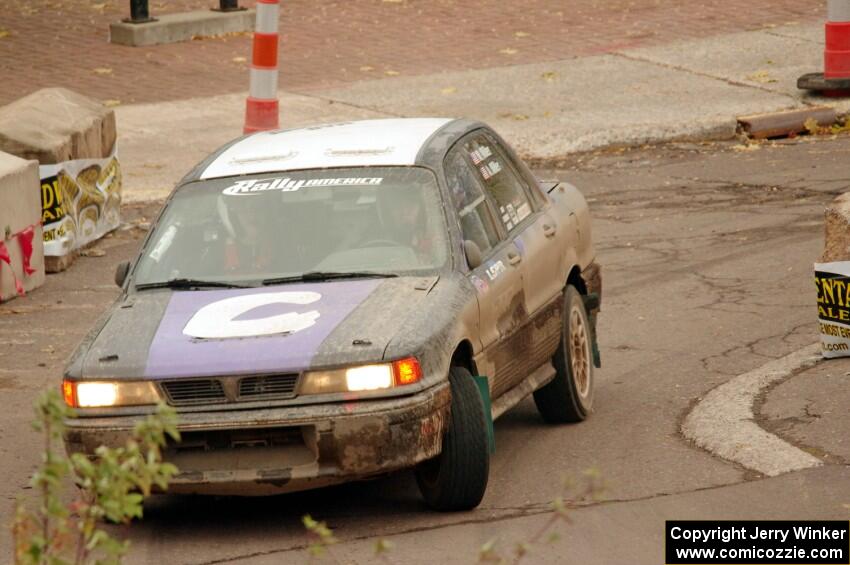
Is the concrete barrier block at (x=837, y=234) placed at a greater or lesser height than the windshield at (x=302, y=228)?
lesser

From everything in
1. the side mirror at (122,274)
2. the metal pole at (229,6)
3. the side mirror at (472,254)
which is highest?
the side mirror at (472,254)

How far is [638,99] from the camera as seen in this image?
54.0ft

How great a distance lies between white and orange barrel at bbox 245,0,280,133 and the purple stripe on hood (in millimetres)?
6790

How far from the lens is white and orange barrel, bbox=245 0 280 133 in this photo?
13.6 meters

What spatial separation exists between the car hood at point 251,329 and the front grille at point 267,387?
0.14 feet

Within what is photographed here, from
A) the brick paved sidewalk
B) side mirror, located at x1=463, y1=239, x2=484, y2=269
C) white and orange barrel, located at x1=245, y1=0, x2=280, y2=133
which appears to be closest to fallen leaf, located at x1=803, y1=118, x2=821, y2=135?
the brick paved sidewalk

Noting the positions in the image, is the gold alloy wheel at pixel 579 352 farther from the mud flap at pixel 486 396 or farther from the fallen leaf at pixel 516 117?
the fallen leaf at pixel 516 117

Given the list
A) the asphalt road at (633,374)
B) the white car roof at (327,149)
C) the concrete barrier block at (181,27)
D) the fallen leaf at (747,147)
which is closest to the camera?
the asphalt road at (633,374)

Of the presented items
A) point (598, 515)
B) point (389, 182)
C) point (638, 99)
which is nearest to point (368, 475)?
point (598, 515)

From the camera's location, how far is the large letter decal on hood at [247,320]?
656 cm

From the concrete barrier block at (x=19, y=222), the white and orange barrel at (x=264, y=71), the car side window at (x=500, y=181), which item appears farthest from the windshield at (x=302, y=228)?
the white and orange barrel at (x=264, y=71)

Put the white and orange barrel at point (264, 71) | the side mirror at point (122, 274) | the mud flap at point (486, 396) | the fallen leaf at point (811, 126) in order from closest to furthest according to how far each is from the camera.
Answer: the mud flap at point (486, 396)
the side mirror at point (122, 274)
the white and orange barrel at point (264, 71)
the fallen leaf at point (811, 126)

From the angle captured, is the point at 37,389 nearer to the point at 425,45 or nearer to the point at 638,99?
the point at 638,99

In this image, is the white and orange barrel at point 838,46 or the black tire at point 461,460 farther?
the white and orange barrel at point 838,46
